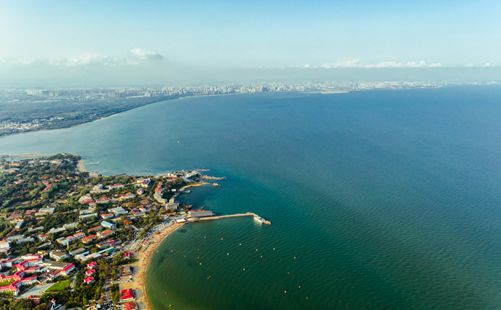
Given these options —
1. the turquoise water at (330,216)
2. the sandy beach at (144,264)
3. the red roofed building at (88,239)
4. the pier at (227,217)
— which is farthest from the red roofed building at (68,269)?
the pier at (227,217)

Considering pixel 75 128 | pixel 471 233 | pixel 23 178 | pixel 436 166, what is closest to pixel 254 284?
pixel 471 233

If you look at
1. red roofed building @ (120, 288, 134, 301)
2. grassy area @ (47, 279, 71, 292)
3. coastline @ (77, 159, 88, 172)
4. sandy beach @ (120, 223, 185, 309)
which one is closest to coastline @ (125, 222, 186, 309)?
sandy beach @ (120, 223, 185, 309)

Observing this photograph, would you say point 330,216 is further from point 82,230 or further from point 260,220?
point 82,230

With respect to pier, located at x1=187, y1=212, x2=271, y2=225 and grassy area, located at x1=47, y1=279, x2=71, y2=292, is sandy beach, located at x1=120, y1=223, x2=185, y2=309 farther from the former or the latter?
grassy area, located at x1=47, y1=279, x2=71, y2=292

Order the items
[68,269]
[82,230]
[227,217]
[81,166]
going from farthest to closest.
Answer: [81,166]
[227,217]
[82,230]
[68,269]

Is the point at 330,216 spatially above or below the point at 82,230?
above

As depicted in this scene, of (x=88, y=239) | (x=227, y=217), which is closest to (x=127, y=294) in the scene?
(x=88, y=239)
